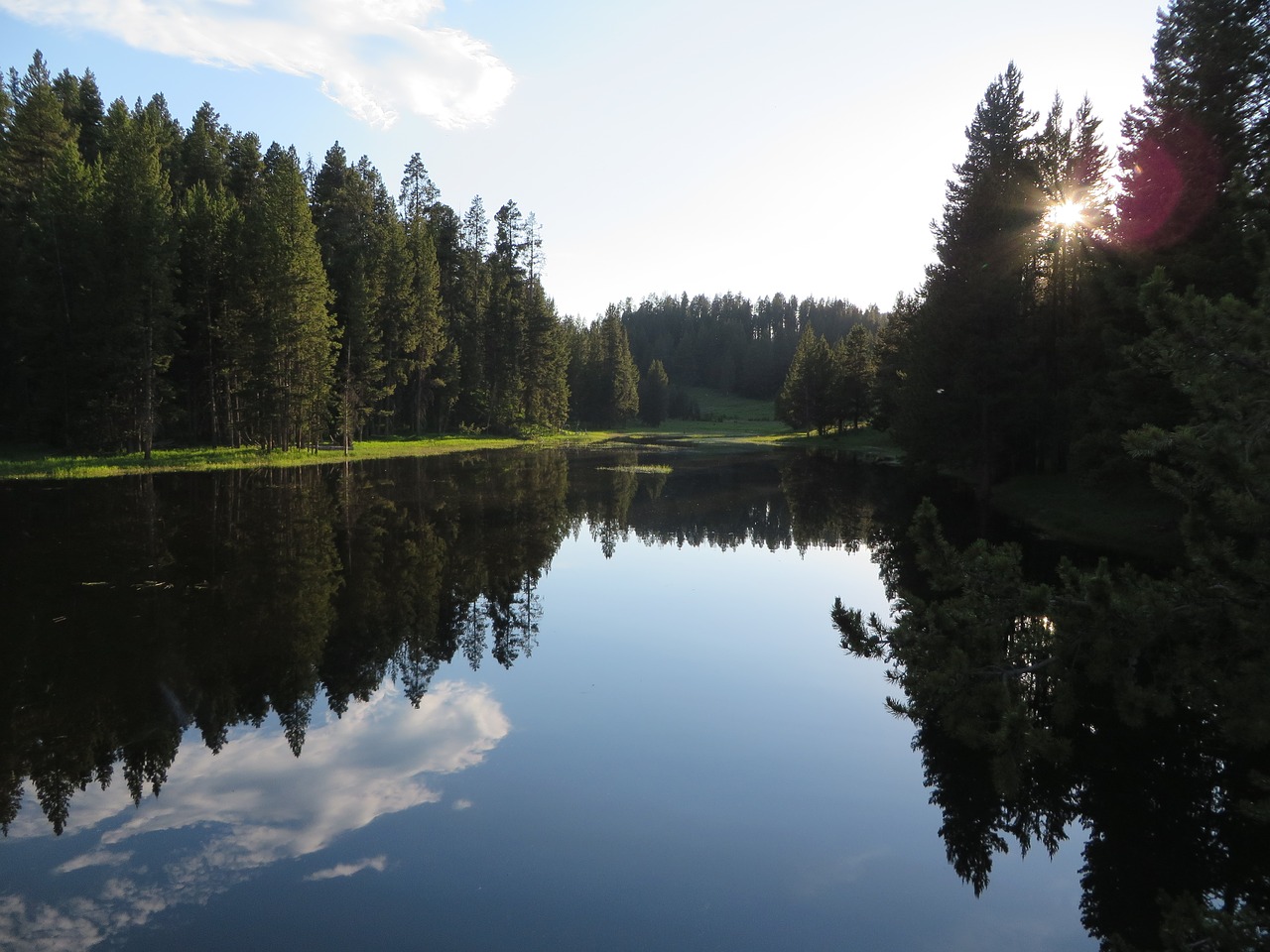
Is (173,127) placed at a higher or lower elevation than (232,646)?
higher

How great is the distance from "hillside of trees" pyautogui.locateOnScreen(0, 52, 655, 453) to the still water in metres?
27.0

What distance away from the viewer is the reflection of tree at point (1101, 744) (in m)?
6.71

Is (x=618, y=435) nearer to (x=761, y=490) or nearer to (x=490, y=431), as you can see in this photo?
(x=490, y=431)

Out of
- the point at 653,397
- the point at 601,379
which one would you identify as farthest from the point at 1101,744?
the point at 653,397

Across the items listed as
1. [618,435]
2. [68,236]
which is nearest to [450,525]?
[68,236]

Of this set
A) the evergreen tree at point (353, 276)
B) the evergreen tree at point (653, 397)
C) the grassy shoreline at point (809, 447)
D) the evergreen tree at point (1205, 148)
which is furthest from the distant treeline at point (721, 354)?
the evergreen tree at point (1205, 148)

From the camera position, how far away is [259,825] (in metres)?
7.26

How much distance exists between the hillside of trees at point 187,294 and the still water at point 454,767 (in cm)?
2699

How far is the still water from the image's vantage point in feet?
20.1

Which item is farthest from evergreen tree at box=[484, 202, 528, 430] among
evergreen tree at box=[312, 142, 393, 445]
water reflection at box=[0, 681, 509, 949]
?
water reflection at box=[0, 681, 509, 949]

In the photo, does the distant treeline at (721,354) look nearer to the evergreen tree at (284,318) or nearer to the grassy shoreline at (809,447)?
the grassy shoreline at (809,447)

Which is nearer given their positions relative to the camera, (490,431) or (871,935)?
(871,935)

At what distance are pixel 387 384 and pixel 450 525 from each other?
4193 cm

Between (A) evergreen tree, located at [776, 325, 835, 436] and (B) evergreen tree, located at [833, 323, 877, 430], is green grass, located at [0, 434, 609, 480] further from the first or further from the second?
(A) evergreen tree, located at [776, 325, 835, 436]
